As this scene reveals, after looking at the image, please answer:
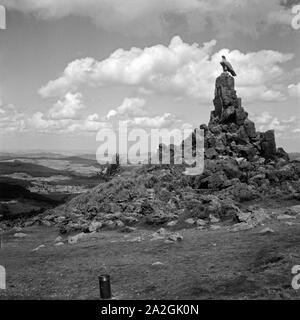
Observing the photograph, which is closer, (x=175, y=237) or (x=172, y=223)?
(x=175, y=237)

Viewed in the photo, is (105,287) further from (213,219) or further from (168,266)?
(213,219)

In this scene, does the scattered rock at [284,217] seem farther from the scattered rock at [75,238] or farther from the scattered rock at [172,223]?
the scattered rock at [75,238]

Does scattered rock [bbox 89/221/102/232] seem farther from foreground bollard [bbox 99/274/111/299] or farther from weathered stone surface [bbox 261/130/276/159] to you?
weathered stone surface [bbox 261/130/276/159]

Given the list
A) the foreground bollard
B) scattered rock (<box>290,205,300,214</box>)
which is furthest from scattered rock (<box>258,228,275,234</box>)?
the foreground bollard

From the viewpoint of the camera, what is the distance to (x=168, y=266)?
68.1 ft

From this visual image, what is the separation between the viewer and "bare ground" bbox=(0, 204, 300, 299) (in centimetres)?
1667

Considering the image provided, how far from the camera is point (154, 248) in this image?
2520 cm

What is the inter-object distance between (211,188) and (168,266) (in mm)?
23135

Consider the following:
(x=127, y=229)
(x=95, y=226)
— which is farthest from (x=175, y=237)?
(x=95, y=226)

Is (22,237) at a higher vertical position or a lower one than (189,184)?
lower
